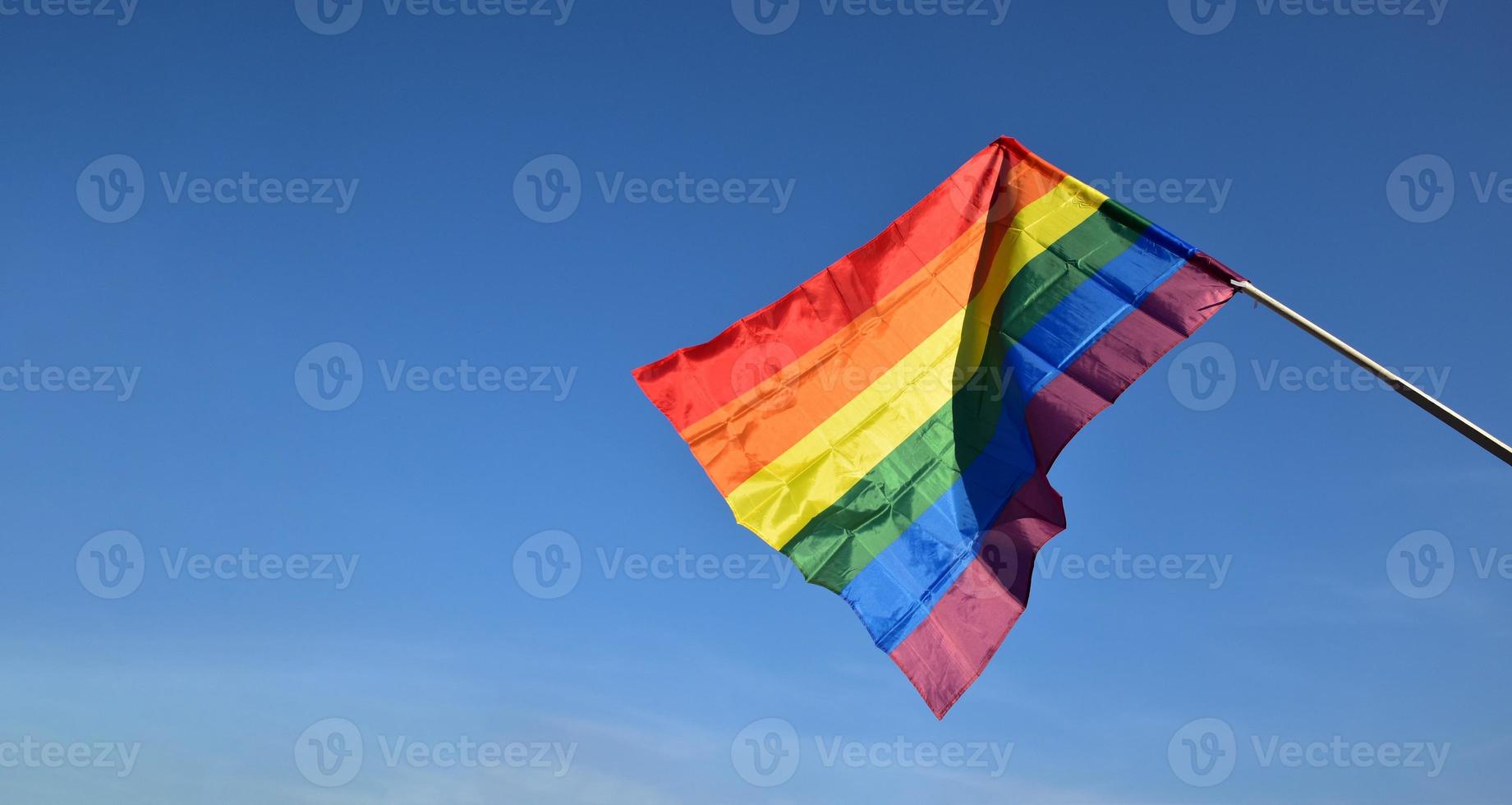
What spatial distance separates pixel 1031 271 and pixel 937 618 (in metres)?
3.93

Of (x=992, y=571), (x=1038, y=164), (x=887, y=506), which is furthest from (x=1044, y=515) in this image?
(x=1038, y=164)

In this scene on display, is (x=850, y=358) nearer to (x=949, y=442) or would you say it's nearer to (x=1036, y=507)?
(x=949, y=442)

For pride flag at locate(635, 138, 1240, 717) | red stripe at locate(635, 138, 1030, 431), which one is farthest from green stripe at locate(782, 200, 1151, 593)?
red stripe at locate(635, 138, 1030, 431)

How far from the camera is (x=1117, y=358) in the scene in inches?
534

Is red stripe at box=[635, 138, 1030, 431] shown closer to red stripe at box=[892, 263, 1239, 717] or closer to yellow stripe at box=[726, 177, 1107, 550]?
yellow stripe at box=[726, 177, 1107, 550]

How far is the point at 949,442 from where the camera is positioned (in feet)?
47.4

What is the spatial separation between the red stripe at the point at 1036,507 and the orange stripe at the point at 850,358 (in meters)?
1.67

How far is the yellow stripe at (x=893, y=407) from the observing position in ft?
46.2

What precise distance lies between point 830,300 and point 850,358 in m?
0.69

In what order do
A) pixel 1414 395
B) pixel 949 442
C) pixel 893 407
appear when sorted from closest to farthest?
pixel 1414 395
pixel 949 442
pixel 893 407

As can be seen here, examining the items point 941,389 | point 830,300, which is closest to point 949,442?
point 941,389

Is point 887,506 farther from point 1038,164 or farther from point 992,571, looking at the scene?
point 1038,164

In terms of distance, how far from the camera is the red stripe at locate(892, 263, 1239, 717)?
43.2 ft

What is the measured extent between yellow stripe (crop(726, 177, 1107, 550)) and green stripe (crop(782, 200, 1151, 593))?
0.32 ft
